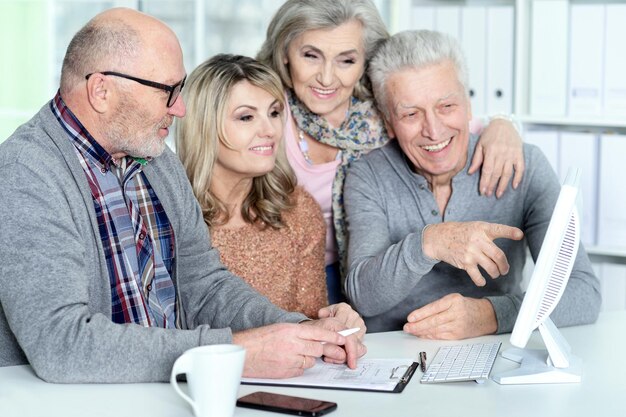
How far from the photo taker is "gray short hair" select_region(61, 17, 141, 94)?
65.8 inches

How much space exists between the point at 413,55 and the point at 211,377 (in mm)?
1183

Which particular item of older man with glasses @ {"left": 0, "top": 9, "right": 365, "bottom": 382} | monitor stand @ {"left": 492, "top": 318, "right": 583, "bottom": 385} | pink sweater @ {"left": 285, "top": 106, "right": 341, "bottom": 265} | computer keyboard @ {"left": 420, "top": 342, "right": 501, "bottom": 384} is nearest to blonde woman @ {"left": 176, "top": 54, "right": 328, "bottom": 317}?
pink sweater @ {"left": 285, "top": 106, "right": 341, "bottom": 265}

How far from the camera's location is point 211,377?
1255 mm

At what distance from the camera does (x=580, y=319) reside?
6.28ft

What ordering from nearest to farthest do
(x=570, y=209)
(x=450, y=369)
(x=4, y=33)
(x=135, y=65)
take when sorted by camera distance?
(x=570, y=209)
(x=450, y=369)
(x=135, y=65)
(x=4, y=33)

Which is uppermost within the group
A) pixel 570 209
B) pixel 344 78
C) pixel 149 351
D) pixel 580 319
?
pixel 344 78

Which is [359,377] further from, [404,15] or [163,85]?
[404,15]

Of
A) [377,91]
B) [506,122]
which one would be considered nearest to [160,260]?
[377,91]

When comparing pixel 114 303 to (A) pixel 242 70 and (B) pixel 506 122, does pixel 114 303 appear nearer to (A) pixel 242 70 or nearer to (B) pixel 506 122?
(A) pixel 242 70

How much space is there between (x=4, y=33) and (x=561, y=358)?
2800 millimetres

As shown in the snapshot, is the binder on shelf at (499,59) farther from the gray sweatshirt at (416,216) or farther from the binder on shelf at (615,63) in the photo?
the gray sweatshirt at (416,216)

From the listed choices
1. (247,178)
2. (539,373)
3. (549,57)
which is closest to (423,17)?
(549,57)

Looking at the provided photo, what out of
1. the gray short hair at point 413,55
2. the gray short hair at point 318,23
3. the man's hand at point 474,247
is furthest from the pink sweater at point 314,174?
the man's hand at point 474,247

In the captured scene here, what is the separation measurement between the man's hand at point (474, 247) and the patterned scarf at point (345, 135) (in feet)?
1.80
